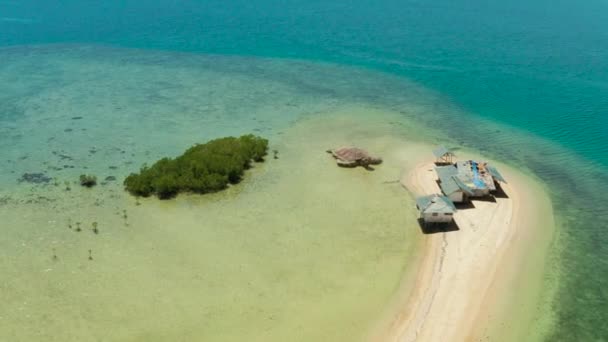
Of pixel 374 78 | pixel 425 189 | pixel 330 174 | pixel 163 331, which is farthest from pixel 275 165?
pixel 374 78

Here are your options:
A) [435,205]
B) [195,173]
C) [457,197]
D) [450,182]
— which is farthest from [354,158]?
[195,173]

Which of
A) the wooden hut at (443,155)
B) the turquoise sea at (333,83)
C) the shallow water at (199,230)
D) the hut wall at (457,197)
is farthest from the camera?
the wooden hut at (443,155)

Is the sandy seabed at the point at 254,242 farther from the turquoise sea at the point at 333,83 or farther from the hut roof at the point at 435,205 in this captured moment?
the hut roof at the point at 435,205

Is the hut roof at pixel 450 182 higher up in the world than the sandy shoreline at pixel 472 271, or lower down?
higher up

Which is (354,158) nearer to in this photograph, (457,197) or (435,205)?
(457,197)

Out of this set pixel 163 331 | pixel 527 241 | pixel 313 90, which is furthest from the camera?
pixel 313 90

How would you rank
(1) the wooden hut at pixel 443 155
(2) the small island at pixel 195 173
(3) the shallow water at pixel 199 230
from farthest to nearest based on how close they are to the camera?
(1) the wooden hut at pixel 443 155 → (2) the small island at pixel 195 173 → (3) the shallow water at pixel 199 230

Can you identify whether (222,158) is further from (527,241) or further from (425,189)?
(527,241)

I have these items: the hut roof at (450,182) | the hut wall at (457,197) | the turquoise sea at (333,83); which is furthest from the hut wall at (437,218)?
the turquoise sea at (333,83)
